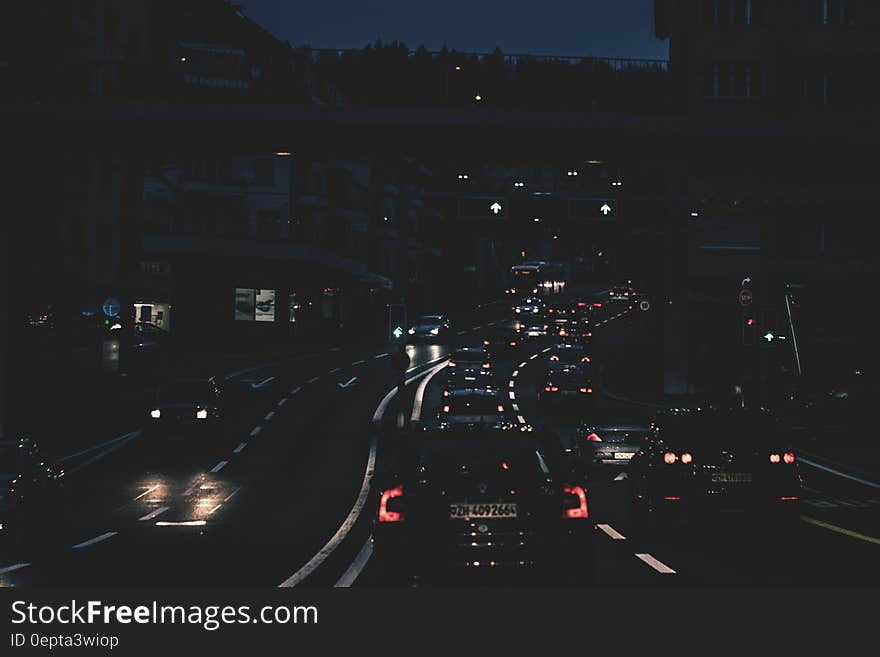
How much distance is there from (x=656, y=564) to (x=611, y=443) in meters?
10.5

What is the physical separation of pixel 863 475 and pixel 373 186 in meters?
71.1

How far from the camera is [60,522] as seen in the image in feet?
56.5

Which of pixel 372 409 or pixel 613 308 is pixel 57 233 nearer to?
pixel 372 409

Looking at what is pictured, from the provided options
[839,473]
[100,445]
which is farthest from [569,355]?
[100,445]

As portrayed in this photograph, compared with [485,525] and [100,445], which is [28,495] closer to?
[485,525]

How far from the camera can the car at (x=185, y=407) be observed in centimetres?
2852

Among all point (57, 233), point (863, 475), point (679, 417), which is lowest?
point (863, 475)

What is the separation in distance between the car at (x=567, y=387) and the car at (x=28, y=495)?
24.3 m

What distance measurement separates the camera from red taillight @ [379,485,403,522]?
992 cm

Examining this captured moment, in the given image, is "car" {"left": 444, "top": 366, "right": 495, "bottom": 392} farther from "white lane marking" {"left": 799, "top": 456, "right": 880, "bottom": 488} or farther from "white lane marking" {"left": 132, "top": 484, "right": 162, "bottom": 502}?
"white lane marking" {"left": 132, "top": 484, "right": 162, "bottom": 502}

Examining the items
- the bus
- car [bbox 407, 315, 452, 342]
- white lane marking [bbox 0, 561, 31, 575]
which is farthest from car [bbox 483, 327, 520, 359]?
the bus

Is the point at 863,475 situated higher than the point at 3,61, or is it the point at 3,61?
the point at 3,61

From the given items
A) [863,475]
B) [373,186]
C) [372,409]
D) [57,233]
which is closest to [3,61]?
[57,233]

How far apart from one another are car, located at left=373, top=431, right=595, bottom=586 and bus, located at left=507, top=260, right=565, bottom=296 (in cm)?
12290
